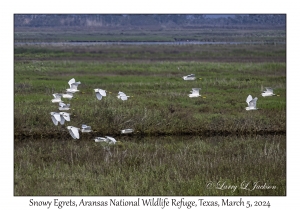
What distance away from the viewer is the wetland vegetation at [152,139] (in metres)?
Result: 9.83

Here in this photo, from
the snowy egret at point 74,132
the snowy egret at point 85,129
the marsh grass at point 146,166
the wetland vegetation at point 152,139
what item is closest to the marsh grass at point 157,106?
the wetland vegetation at point 152,139

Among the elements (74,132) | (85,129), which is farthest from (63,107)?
(74,132)

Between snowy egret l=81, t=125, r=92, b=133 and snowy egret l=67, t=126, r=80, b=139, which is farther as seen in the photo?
snowy egret l=81, t=125, r=92, b=133

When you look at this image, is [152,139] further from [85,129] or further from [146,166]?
[146,166]

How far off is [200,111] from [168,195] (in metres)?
7.81

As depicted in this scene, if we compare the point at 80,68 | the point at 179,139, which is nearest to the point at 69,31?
the point at 80,68

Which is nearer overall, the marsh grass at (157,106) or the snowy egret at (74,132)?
the snowy egret at (74,132)

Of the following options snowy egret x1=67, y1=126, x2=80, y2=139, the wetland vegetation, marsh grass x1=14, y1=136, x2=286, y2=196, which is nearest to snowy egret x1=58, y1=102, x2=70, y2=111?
the wetland vegetation

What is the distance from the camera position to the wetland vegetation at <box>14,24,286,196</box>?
9828 millimetres

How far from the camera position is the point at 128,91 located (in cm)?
2017

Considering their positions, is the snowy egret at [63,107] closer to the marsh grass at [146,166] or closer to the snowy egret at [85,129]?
the snowy egret at [85,129]

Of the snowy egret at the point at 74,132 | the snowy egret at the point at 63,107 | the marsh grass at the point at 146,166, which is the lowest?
the marsh grass at the point at 146,166

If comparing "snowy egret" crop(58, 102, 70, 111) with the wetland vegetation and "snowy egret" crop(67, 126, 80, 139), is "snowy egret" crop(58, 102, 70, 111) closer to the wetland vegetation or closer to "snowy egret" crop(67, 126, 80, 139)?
the wetland vegetation

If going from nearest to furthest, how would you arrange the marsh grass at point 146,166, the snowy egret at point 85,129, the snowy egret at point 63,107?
the marsh grass at point 146,166, the snowy egret at point 85,129, the snowy egret at point 63,107
